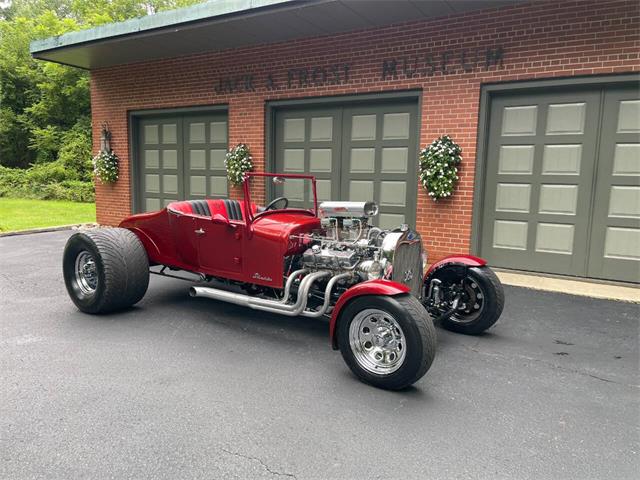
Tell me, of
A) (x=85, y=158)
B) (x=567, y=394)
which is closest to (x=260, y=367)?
(x=567, y=394)

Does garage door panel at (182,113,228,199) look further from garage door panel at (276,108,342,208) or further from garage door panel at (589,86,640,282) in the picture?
garage door panel at (589,86,640,282)

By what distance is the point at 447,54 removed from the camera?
22.9 feet

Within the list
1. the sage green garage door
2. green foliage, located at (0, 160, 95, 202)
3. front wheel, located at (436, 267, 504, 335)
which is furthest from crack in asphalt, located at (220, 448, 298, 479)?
green foliage, located at (0, 160, 95, 202)

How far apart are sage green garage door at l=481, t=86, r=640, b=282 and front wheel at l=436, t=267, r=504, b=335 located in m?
2.83

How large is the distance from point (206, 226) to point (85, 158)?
70.5 feet

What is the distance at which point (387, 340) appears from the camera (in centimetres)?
343

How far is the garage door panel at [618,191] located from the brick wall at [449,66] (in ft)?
1.72

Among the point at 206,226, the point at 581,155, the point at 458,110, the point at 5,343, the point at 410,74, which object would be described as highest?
the point at 410,74

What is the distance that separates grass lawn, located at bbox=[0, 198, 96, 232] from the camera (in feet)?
39.3

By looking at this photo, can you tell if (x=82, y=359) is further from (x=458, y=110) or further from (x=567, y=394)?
(x=458, y=110)

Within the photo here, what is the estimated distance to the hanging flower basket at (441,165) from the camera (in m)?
6.95

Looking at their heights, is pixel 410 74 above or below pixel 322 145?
above

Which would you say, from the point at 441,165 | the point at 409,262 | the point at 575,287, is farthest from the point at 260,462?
the point at 441,165

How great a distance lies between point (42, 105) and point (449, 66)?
24.9 metres
